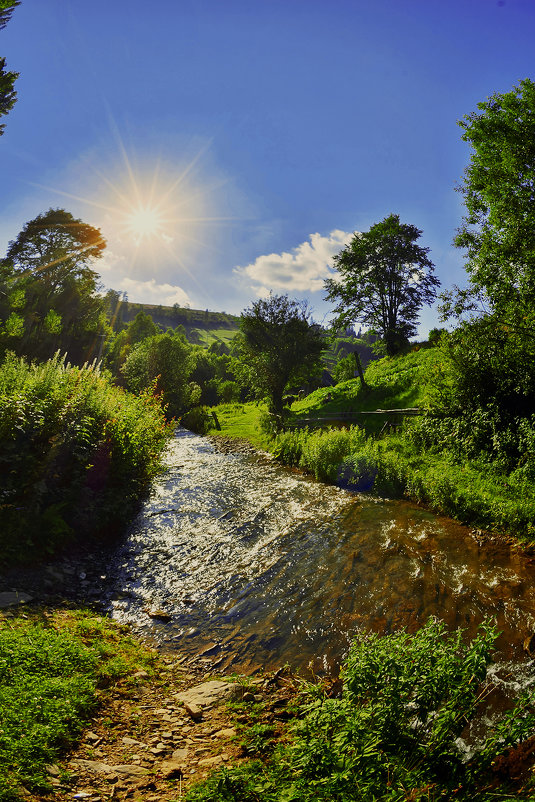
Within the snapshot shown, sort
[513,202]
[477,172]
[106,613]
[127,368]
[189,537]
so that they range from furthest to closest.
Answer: [127,368] < [477,172] < [513,202] < [189,537] < [106,613]

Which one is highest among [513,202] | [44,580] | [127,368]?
[513,202]

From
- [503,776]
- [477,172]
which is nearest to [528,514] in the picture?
[503,776]

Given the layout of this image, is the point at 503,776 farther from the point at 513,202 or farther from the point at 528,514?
the point at 513,202

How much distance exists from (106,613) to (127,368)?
45515 millimetres

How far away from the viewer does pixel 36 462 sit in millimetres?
6965

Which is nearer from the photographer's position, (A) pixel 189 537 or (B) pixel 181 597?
(B) pixel 181 597

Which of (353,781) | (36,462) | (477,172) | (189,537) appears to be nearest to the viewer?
(353,781)

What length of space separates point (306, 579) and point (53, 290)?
62.0 meters

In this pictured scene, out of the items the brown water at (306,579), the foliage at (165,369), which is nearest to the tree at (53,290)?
the foliage at (165,369)

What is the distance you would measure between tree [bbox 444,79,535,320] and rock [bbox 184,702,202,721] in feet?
48.8

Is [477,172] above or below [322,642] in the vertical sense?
above

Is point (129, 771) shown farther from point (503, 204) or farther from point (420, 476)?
point (503, 204)

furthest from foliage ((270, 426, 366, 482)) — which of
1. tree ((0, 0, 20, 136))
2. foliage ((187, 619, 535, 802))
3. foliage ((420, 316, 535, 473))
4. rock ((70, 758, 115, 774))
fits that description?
tree ((0, 0, 20, 136))

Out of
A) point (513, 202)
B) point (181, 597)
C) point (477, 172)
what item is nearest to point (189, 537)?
point (181, 597)
